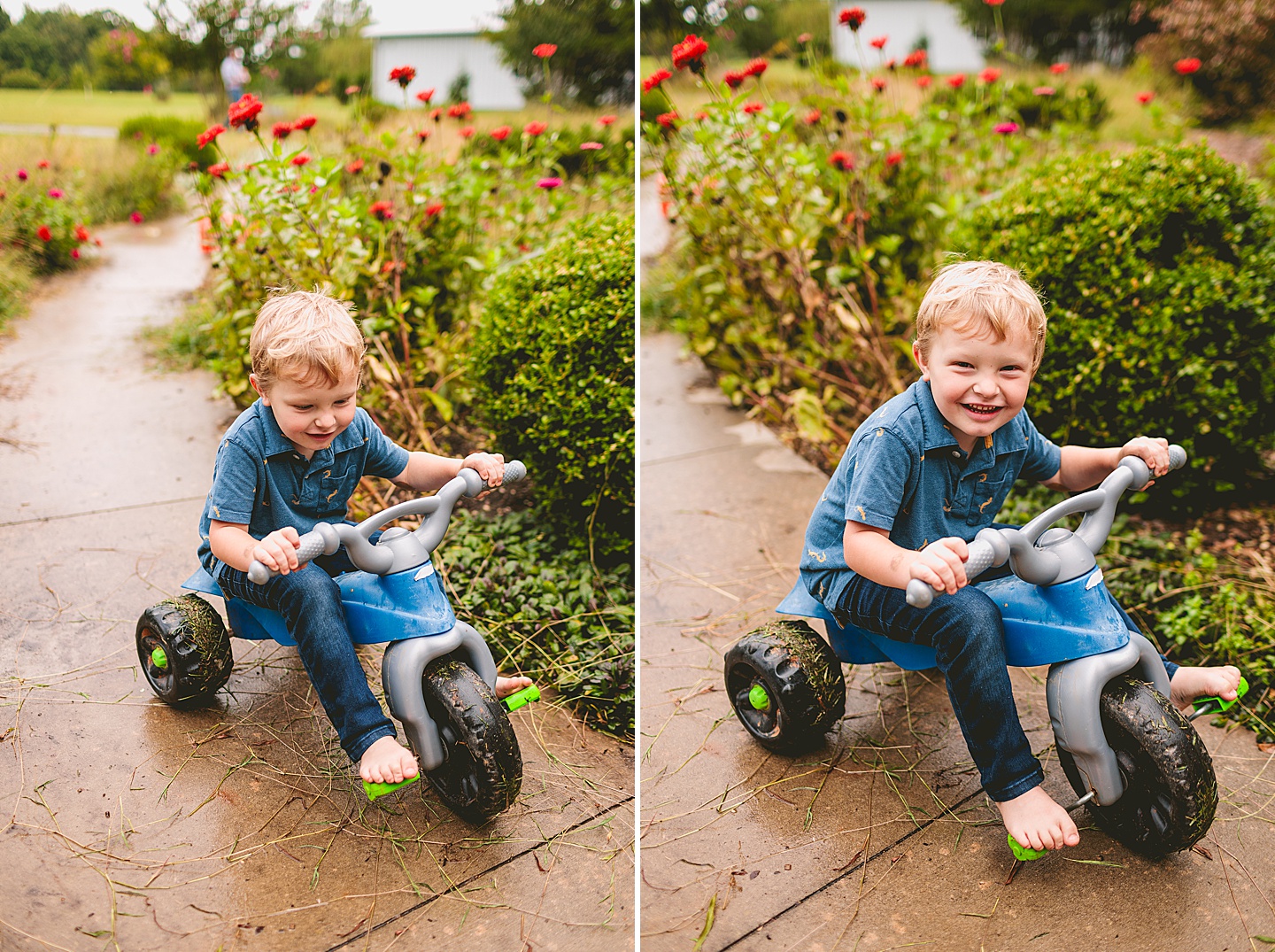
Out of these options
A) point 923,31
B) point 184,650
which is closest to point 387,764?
point 184,650

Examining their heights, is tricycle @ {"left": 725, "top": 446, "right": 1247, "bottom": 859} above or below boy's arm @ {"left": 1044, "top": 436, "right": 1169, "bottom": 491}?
below

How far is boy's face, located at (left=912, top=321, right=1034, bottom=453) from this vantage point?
2090 mm

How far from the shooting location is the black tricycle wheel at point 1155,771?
195 centimetres

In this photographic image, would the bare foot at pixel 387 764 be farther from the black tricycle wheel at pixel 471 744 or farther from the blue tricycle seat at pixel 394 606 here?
the blue tricycle seat at pixel 394 606

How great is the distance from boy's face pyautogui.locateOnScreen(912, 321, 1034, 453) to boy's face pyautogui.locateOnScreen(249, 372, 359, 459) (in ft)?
4.32

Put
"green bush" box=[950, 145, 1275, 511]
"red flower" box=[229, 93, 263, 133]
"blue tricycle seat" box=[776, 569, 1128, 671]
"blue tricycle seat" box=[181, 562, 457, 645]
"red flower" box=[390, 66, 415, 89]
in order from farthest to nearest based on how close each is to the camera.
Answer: "red flower" box=[390, 66, 415, 89] → "green bush" box=[950, 145, 1275, 511] → "red flower" box=[229, 93, 263, 133] → "blue tricycle seat" box=[181, 562, 457, 645] → "blue tricycle seat" box=[776, 569, 1128, 671]

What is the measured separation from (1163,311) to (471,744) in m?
2.63

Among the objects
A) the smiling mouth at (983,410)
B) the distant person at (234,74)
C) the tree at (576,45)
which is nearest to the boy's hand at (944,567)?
the smiling mouth at (983,410)

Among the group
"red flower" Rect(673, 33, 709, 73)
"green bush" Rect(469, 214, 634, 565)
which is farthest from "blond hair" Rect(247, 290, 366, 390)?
"red flower" Rect(673, 33, 709, 73)

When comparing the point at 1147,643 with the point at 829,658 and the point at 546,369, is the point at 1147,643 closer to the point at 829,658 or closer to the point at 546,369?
the point at 829,658

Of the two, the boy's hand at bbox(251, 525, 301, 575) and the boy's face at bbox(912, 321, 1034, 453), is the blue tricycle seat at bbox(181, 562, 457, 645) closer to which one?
the boy's hand at bbox(251, 525, 301, 575)

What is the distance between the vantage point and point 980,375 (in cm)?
211

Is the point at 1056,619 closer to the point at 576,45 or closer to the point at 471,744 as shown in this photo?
the point at 471,744

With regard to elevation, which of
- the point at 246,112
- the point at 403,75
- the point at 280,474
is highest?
the point at 403,75
